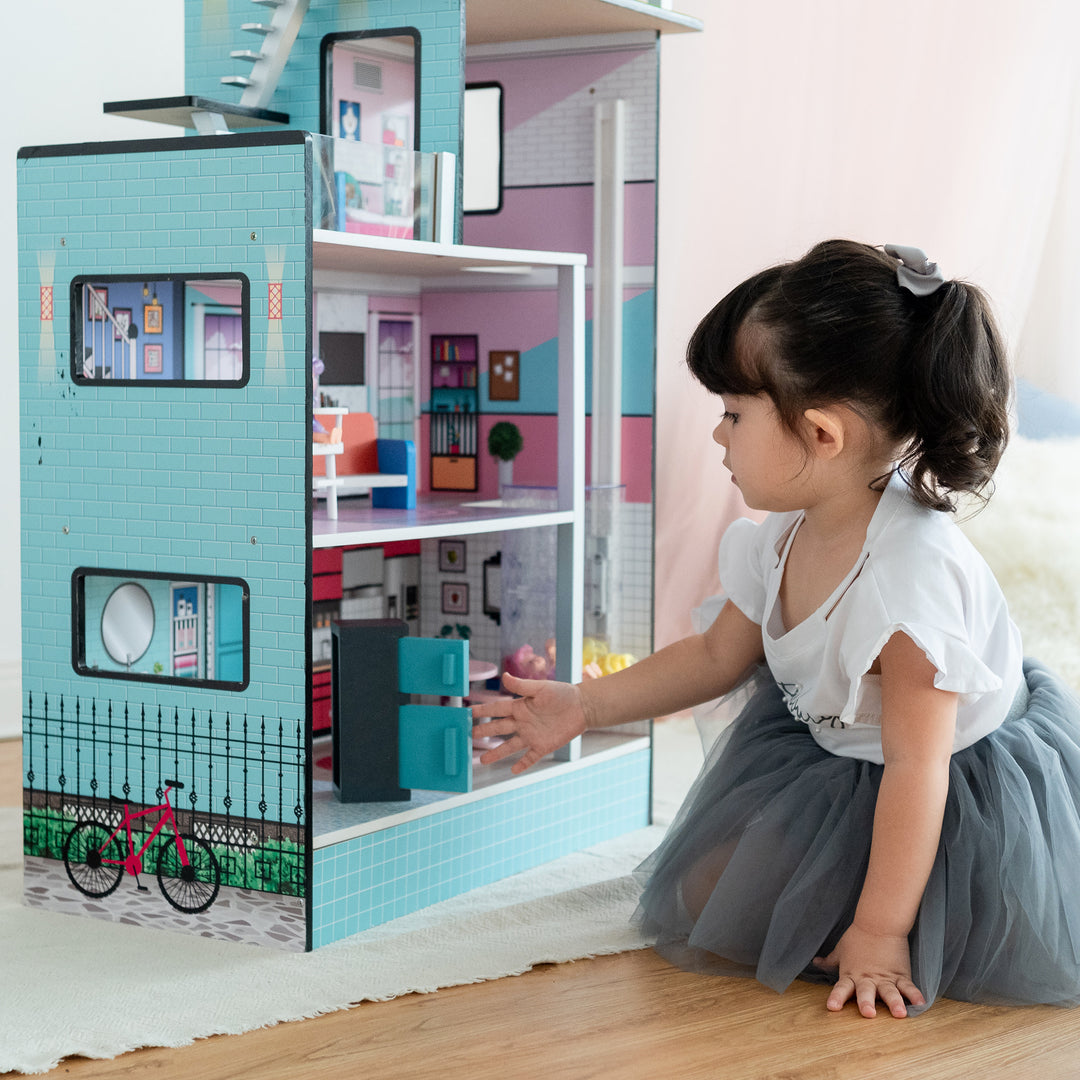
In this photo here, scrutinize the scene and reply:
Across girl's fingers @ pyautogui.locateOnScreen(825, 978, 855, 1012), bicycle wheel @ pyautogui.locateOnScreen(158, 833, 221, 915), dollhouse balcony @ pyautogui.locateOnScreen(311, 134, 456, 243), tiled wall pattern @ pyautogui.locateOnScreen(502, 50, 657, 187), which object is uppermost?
tiled wall pattern @ pyautogui.locateOnScreen(502, 50, 657, 187)

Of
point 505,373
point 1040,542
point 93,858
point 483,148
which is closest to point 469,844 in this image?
point 93,858

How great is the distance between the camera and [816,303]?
120 cm

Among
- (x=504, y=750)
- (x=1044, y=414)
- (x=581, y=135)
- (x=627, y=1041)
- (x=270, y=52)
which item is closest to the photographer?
(x=627, y=1041)

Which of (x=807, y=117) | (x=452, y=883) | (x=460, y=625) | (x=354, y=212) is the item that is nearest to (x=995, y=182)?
(x=807, y=117)

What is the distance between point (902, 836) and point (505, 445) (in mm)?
1006

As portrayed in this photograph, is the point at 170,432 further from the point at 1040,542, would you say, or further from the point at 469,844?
the point at 1040,542

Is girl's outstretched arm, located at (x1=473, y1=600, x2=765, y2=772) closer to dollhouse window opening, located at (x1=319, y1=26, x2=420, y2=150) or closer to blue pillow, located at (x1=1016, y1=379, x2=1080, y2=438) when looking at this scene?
dollhouse window opening, located at (x1=319, y1=26, x2=420, y2=150)

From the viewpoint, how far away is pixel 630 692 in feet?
4.73

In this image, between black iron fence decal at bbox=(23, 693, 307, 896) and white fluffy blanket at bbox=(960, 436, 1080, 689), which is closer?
black iron fence decal at bbox=(23, 693, 307, 896)

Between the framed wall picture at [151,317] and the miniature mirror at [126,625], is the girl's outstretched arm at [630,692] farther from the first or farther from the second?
the framed wall picture at [151,317]

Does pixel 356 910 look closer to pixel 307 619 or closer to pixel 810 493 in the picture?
pixel 307 619

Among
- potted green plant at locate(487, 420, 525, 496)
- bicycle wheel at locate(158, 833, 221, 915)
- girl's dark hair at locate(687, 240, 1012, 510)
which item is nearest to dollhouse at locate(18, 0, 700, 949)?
bicycle wheel at locate(158, 833, 221, 915)

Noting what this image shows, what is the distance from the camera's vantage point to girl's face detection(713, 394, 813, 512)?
Result: 123 cm

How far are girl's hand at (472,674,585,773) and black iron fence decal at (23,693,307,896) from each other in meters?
0.21
